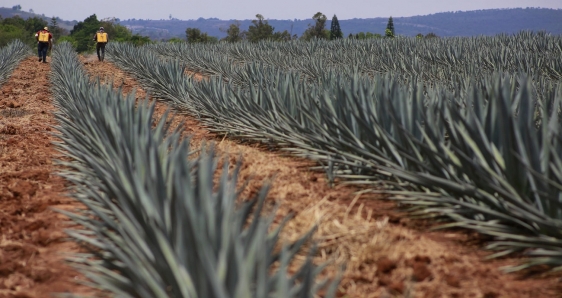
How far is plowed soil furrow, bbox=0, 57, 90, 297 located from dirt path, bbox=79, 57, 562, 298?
1074 mm

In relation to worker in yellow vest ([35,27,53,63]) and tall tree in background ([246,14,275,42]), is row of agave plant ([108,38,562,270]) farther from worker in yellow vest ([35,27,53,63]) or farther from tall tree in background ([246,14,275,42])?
tall tree in background ([246,14,275,42])

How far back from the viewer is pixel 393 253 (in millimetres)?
2521

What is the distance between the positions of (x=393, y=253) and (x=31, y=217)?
2.17 metres

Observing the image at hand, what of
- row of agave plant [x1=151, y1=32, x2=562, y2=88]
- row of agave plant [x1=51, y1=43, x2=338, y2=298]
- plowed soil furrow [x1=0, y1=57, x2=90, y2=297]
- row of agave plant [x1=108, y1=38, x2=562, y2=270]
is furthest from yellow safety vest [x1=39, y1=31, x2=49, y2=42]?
row of agave plant [x1=51, y1=43, x2=338, y2=298]

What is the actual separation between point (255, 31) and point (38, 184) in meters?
68.9

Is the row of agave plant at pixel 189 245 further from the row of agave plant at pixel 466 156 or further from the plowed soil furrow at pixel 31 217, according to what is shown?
the row of agave plant at pixel 466 156

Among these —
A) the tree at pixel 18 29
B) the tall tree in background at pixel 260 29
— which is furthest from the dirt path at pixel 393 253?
the tall tree in background at pixel 260 29

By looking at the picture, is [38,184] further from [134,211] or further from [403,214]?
[403,214]

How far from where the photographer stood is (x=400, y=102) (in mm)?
3773

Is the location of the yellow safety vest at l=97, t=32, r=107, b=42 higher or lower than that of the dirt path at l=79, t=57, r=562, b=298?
higher

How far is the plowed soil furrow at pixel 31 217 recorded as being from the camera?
2643 mm

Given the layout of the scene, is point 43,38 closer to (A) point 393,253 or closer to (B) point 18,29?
(A) point 393,253

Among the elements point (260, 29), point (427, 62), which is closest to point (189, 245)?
point (427, 62)

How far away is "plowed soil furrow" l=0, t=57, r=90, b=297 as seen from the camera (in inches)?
104
